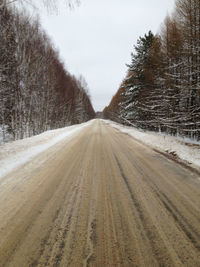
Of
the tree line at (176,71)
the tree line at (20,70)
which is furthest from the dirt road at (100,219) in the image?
the tree line at (20,70)

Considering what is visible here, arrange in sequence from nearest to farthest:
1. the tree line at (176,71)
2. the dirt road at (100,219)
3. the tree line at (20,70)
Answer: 1. the dirt road at (100,219)
2. the tree line at (176,71)
3. the tree line at (20,70)

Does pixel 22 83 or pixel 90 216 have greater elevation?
pixel 22 83

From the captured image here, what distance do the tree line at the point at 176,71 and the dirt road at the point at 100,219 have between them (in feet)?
17.7

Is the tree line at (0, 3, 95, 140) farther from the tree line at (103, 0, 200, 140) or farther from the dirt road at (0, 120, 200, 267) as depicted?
the tree line at (103, 0, 200, 140)

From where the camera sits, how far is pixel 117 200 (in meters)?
2.01

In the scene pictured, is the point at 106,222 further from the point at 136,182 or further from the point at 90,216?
the point at 136,182

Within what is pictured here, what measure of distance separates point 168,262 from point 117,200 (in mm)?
956

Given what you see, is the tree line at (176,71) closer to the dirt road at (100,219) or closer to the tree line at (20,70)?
the dirt road at (100,219)

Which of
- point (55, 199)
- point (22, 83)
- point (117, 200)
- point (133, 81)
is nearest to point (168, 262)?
point (117, 200)

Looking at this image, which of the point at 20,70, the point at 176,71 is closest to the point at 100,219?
the point at 176,71

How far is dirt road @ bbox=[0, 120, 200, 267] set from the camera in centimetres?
118

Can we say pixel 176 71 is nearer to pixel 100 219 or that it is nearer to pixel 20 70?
pixel 100 219

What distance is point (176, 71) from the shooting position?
934 cm

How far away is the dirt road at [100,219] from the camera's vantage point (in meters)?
1.18
